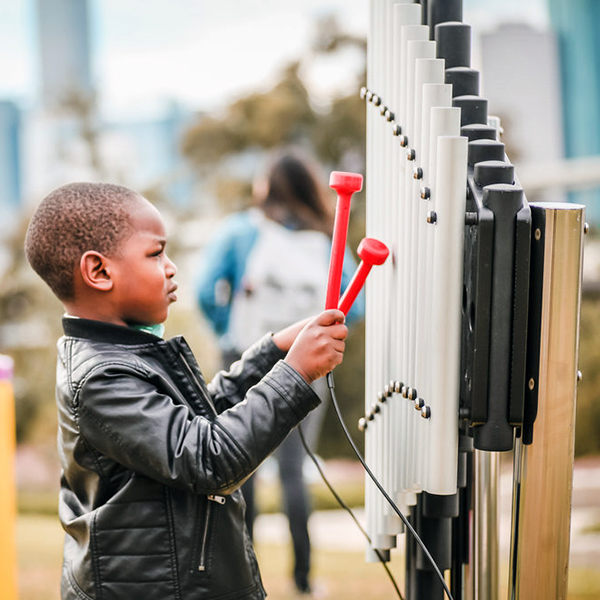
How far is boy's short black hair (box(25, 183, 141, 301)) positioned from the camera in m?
1.50

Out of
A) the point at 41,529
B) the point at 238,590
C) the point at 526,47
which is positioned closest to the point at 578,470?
the point at 526,47

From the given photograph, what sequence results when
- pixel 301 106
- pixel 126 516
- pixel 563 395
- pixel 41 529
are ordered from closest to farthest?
pixel 563 395, pixel 126 516, pixel 41 529, pixel 301 106

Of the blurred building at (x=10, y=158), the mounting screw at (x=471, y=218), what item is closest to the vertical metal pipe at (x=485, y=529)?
the mounting screw at (x=471, y=218)

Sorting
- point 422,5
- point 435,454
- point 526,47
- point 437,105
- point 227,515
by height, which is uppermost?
point 526,47

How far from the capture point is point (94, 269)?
1.49 m

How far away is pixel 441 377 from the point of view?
1.28 meters

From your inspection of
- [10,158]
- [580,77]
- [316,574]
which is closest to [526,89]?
[580,77]

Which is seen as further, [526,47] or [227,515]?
[526,47]

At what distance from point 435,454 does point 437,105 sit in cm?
50

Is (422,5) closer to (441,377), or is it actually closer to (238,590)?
(441,377)

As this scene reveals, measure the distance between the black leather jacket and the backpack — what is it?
151 centimetres

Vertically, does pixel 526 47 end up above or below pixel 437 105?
above

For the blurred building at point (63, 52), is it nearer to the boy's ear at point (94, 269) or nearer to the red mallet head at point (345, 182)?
the boy's ear at point (94, 269)

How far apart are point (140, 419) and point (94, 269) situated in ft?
0.92
